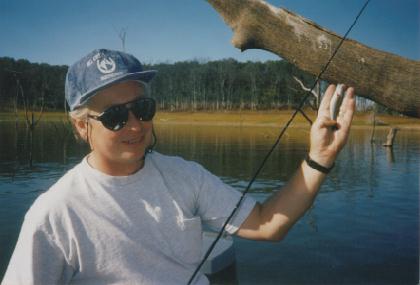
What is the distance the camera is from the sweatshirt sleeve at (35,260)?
176 cm

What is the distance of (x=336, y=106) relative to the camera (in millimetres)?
1920

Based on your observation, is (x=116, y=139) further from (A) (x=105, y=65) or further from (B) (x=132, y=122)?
(A) (x=105, y=65)

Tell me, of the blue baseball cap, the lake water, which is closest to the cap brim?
the blue baseball cap

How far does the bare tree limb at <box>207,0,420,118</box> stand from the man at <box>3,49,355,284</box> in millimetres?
386

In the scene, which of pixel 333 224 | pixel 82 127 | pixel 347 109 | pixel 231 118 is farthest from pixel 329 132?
pixel 231 118

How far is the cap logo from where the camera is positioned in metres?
1.96

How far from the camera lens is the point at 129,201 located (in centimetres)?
197

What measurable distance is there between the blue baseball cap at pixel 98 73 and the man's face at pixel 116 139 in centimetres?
7

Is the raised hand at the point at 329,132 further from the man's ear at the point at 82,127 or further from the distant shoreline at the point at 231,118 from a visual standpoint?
the distant shoreline at the point at 231,118

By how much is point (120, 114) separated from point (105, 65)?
250mm

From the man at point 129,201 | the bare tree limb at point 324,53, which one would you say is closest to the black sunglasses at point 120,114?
the man at point 129,201

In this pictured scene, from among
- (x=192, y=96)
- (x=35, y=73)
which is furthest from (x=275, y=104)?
(x=35, y=73)

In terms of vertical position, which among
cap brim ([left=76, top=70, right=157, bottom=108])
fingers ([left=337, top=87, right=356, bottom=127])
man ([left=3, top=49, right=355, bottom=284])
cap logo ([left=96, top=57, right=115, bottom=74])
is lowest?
man ([left=3, top=49, right=355, bottom=284])

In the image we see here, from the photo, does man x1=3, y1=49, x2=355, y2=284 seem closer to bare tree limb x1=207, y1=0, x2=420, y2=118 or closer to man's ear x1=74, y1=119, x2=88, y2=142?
man's ear x1=74, y1=119, x2=88, y2=142
